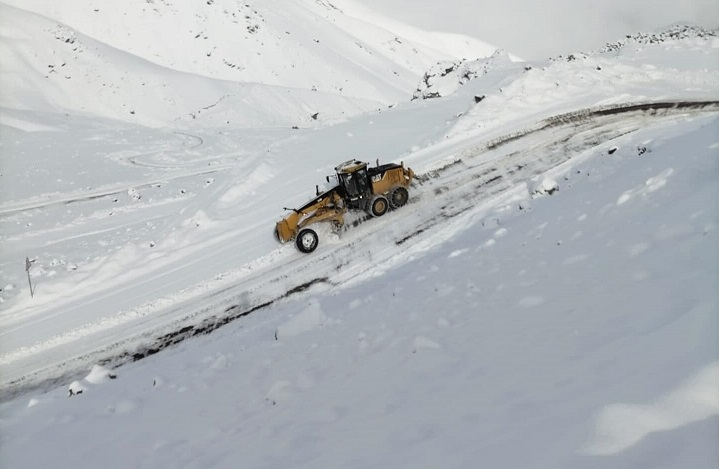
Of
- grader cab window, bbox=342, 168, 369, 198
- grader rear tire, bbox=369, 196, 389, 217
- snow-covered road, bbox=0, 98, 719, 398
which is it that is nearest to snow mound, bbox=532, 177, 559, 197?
snow-covered road, bbox=0, 98, 719, 398

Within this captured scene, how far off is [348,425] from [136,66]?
5665 cm

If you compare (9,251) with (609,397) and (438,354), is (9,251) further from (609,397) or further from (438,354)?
(609,397)

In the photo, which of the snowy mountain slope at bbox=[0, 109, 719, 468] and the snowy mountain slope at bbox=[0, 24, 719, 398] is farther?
the snowy mountain slope at bbox=[0, 24, 719, 398]

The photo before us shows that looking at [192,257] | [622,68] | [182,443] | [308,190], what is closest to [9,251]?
[192,257]

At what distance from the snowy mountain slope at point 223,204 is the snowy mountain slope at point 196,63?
1805 cm

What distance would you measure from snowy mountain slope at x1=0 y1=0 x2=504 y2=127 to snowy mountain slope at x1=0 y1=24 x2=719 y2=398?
59.2 ft

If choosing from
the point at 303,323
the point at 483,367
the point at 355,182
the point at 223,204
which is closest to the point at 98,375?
the point at 303,323

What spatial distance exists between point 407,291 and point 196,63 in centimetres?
5837

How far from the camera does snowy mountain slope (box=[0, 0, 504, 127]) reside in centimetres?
4469

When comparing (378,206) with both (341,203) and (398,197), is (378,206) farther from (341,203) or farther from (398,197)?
(341,203)

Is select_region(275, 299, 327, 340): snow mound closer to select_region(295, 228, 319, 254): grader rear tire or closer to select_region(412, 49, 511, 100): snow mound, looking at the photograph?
select_region(295, 228, 319, 254): grader rear tire

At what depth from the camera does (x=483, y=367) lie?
4.41 metres

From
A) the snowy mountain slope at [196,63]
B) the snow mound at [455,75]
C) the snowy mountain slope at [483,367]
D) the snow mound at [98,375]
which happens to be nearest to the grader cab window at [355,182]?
the snowy mountain slope at [483,367]

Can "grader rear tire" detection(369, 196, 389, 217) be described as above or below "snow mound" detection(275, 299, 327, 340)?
above
